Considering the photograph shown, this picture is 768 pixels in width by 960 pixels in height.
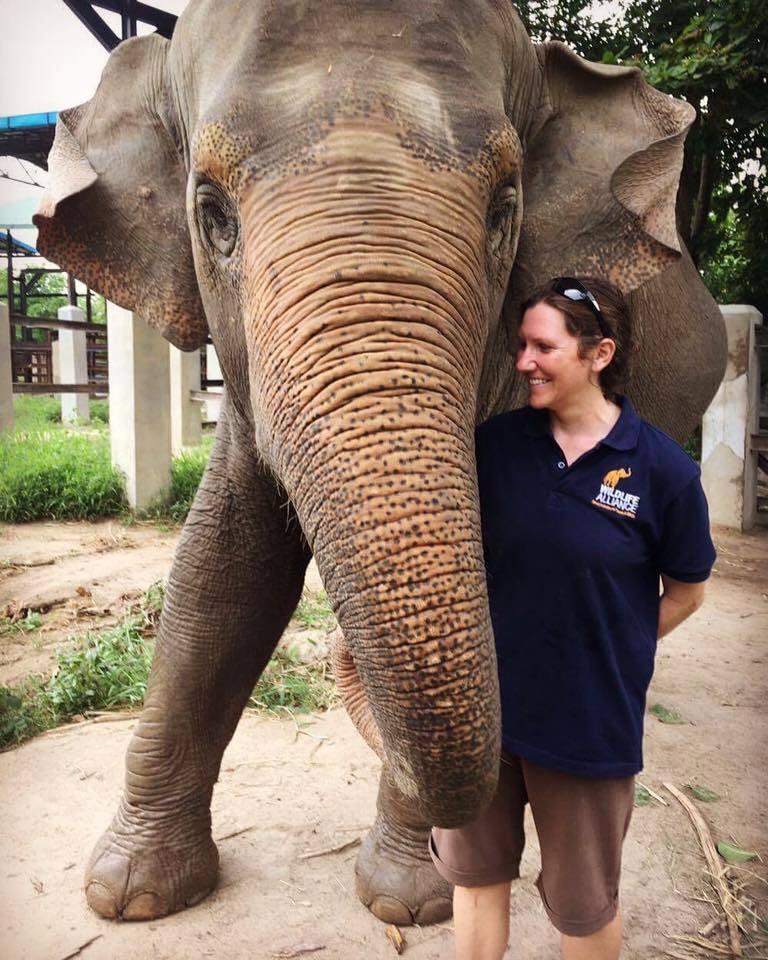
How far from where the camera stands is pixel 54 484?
715 cm

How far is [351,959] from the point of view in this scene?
2350 millimetres

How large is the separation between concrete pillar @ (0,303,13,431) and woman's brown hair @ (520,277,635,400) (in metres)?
7.11

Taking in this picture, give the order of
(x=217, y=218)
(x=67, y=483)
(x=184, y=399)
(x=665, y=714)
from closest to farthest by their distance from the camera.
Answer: (x=217, y=218), (x=665, y=714), (x=67, y=483), (x=184, y=399)

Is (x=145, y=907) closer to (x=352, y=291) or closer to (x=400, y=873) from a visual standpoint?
(x=400, y=873)

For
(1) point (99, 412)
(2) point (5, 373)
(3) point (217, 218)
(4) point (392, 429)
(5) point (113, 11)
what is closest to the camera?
(4) point (392, 429)

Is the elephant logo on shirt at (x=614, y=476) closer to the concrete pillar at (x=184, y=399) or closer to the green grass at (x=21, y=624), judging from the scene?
the green grass at (x=21, y=624)

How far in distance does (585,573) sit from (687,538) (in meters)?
0.21

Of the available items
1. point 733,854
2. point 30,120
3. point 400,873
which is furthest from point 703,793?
point 30,120

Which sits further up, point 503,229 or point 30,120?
point 30,120

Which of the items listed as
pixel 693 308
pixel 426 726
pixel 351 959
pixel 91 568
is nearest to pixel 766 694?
pixel 693 308

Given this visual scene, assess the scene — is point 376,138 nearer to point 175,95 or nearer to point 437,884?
point 175,95

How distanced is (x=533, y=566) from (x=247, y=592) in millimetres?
1160

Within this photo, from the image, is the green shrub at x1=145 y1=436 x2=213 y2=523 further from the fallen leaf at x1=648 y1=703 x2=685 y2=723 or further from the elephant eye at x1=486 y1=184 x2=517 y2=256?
the elephant eye at x1=486 y1=184 x2=517 y2=256

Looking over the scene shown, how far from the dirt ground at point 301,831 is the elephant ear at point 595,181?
1.76 metres
